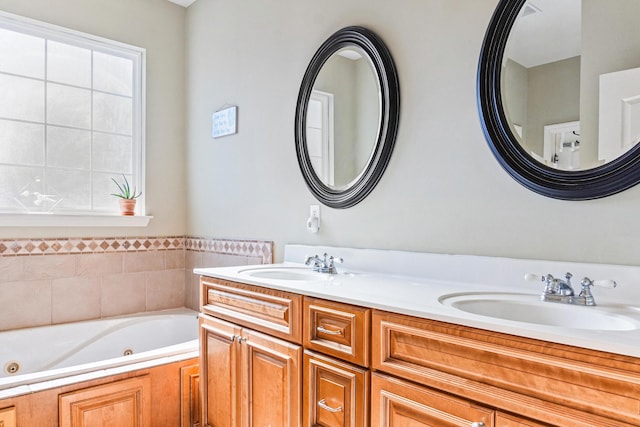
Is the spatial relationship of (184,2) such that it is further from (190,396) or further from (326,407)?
(326,407)

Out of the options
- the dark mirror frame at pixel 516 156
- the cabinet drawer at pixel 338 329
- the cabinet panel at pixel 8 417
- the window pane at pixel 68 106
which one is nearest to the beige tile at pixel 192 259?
the window pane at pixel 68 106

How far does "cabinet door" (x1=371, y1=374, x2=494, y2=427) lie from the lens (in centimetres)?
101

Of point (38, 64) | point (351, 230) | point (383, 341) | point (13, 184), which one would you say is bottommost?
point (383, 341)

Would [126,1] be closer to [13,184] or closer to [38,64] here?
[38,64]

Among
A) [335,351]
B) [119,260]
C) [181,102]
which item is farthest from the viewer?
[181,102]

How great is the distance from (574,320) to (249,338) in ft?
3.77

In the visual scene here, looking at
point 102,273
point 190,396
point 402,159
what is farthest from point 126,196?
point 402,159

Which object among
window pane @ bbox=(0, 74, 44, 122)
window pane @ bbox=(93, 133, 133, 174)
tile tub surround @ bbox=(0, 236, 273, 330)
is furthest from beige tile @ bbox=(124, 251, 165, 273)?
window pane @ bbox=(0, 74, 44, 122)

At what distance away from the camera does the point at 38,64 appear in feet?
9.14

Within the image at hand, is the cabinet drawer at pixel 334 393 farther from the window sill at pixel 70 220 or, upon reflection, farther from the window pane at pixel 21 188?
the window pane at pixel 21 188

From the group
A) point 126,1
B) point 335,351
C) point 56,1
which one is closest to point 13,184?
point 56,1

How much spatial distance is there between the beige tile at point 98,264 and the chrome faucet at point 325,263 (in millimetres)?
1674

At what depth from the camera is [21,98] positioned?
2.72 m

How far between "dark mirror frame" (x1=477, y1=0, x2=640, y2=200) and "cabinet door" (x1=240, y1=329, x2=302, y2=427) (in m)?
0.99
